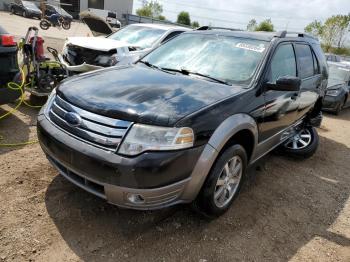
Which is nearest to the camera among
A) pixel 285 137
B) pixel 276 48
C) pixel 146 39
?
pixel 276 48

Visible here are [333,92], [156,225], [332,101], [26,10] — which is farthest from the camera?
[26,10]

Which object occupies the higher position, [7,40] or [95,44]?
[7,40]

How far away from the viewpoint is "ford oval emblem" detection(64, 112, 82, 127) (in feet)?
8.89

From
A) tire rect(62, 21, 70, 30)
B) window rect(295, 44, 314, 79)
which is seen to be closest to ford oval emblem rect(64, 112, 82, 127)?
window rect(295, 44, 314, 79)

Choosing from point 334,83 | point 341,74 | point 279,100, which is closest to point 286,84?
point 279,100

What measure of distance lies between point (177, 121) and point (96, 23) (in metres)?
8.00

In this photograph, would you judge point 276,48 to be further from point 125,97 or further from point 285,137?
point 125,97

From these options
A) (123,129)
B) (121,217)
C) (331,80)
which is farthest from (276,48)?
(331,80)

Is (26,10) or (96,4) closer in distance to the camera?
(26,10)

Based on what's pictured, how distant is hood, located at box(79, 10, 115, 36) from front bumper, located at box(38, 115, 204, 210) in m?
7.28

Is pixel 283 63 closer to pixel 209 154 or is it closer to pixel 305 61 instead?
pixel 305 61

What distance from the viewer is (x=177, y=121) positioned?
2586 mm

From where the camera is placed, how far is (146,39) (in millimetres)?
8094

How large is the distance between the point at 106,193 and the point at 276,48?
104 inches
